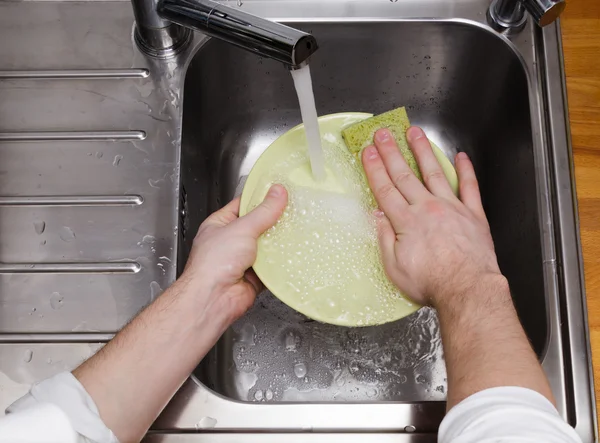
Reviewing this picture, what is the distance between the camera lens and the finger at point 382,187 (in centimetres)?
74

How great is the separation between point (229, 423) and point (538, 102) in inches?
25.5

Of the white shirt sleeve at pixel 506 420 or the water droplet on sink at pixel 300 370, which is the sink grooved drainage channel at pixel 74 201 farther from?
the white shirt sleeve at pixel 506 420

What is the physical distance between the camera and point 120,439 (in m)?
0.61

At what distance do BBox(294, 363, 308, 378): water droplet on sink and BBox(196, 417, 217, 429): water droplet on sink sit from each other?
22cm

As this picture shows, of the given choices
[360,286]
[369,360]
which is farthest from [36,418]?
[369,360]

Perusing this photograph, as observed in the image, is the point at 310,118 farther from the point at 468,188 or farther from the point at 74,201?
the point at 74,201

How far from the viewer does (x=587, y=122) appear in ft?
2.77

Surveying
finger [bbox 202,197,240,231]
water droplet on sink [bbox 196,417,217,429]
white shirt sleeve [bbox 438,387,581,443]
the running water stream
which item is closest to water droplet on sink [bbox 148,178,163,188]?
finger [bbox 202,197,240,231]

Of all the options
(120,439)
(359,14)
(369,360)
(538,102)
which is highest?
(359,14)

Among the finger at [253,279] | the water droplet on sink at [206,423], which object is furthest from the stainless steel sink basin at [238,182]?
the finger at [253,279]

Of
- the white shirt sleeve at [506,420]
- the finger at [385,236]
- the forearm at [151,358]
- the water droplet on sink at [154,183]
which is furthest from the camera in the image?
the water droplet on sink at [154,183]

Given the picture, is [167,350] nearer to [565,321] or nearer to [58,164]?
[58,164]

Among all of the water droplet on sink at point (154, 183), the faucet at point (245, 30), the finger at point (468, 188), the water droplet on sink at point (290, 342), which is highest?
the faucet at point (245, 30)

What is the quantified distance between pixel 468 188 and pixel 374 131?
0.15 meters
